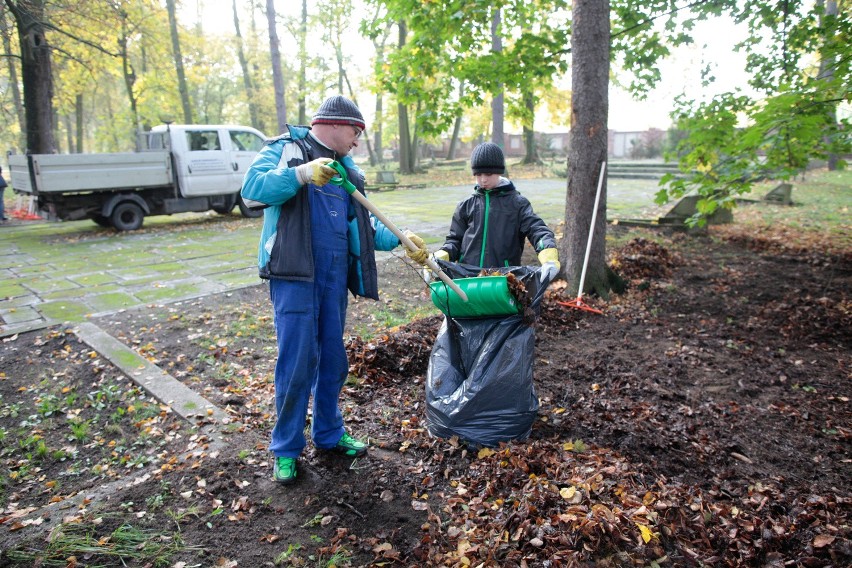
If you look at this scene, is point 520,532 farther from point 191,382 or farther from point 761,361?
point 761,361

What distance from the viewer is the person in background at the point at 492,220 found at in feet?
12.5

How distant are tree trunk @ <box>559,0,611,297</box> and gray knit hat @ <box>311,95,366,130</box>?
12.5 feet

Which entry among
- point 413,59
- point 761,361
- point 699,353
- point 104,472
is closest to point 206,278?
point 413,59

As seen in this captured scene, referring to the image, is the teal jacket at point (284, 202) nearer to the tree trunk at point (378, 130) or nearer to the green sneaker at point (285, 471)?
the green sneaker at point (285, 471)

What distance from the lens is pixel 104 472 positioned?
10.5ft

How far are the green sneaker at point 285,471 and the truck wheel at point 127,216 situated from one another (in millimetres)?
9906

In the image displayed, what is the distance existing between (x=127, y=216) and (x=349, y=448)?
1012cm

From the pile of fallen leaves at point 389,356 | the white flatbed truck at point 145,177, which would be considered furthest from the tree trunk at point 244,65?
the pile of fallen leaves at point 389,356

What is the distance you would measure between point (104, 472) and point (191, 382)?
3.83ft

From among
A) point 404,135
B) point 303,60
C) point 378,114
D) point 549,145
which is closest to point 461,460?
point 404,135

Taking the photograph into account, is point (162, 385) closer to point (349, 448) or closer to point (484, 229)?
point (349, 448)

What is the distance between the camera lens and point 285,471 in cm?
296

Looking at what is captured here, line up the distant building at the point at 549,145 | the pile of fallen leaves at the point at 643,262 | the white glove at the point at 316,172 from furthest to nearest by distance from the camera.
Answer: the distant building at the point at 549,145 < the pile of fallen leaves at the point at 643,262 < the white glove at the point at 316,172

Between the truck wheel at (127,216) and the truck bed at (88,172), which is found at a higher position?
the truck bed at (88,172)
